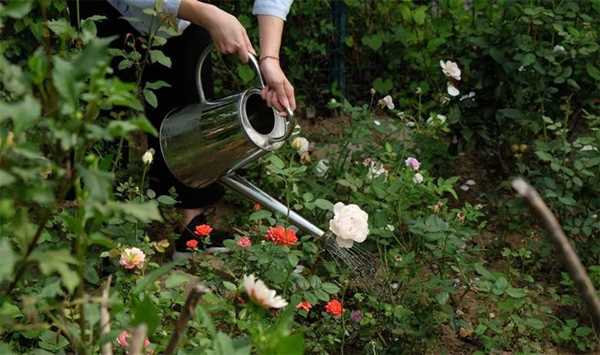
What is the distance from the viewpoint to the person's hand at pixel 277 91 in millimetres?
2133

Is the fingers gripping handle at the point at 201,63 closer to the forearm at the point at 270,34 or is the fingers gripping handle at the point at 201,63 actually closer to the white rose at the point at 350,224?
the forearm at the point at 270,34

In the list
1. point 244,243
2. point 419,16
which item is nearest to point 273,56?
point 244,243

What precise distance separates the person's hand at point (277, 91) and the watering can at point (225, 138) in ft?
0.08

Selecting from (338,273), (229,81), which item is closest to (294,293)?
(338,273)

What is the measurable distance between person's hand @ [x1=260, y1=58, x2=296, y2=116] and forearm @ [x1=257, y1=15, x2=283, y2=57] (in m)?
0.09

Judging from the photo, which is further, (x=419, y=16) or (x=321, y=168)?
(x=419, y=16)

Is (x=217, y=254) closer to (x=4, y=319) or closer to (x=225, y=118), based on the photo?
(x=225, y=118)

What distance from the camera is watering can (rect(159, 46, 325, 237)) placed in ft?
7.06

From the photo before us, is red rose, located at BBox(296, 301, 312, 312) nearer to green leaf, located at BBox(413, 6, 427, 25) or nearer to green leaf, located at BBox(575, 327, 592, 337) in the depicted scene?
green leaf, located at BBox(575, 327, 592, 337)

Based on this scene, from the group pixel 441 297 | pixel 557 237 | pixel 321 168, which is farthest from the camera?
pixel 321 168

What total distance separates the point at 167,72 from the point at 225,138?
440mm

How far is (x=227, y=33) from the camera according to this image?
2143mm

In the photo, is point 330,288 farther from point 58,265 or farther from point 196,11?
point 58,265

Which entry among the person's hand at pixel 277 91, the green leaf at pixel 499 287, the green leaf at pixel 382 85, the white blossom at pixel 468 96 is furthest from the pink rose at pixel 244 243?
the green leaf at pixel 382 85
